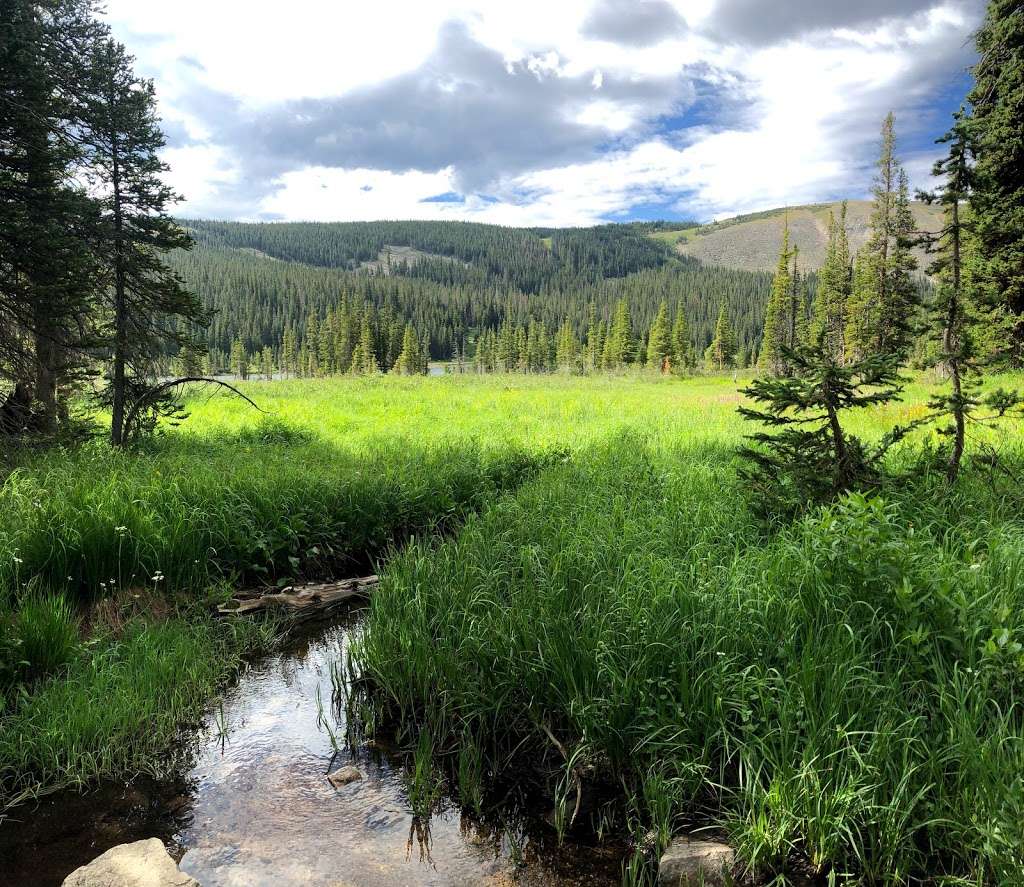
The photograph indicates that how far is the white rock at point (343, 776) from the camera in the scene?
415 centimetres

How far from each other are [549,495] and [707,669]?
493 centimetres

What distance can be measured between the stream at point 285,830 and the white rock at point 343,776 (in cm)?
5

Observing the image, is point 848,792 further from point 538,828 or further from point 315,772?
point 315,772

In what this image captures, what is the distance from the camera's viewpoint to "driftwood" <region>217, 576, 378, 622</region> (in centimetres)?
675

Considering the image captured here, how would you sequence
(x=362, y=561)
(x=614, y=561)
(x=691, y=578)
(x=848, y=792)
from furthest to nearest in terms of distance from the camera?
(x=362, y=561), (x=614, y=561), (x=691, y=578), (x=848, y=792)

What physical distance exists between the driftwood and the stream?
7.15 ft

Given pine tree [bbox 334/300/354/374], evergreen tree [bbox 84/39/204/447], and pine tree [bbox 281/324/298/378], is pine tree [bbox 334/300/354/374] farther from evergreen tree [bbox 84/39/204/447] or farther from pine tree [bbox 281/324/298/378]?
evergreen tree [bbox 84/39/204/447]

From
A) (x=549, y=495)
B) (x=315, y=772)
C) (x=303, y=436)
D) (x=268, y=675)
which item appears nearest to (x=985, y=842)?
(x=315, y=772)

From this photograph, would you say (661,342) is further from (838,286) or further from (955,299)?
(955,299)

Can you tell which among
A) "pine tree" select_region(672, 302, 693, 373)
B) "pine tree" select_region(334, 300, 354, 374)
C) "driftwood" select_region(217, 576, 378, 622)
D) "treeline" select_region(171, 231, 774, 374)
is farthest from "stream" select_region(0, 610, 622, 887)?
"treeline" select_region(171, 231, 774, 374)

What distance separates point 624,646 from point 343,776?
7.12ft

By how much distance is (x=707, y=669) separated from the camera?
373 cm

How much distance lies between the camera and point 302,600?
7.09 m

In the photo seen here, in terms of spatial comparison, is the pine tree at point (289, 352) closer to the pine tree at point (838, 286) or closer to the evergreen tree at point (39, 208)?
the pine tree at point (838, 286)
